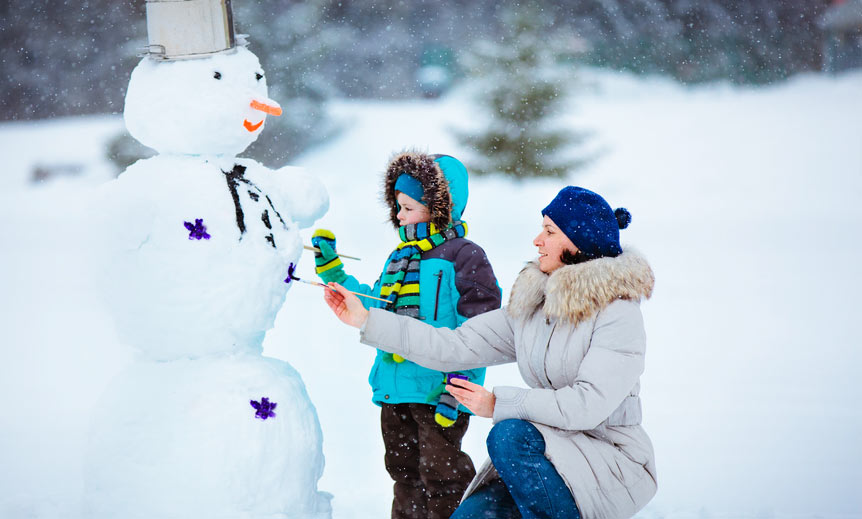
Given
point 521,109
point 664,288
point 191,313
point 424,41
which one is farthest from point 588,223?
point 424,41

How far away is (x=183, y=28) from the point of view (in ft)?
8.14

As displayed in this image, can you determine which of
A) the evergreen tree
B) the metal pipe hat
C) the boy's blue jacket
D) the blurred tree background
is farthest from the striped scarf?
the blurred tree background

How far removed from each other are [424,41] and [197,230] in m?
10.3

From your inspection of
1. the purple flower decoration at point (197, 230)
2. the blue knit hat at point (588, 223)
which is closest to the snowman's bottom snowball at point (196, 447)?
the purple flower decoration at point (197, 230)

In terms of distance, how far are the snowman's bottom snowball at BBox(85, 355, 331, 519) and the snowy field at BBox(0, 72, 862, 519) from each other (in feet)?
1.56

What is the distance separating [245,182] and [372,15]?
10096 mm

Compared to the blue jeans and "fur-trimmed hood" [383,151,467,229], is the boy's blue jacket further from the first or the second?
the blue jeans

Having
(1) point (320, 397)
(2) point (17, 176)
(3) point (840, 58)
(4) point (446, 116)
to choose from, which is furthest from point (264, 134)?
(3) point (840, 58)

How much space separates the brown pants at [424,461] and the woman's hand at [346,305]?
433 millimetres

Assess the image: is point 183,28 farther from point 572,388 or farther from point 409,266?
point 572,388

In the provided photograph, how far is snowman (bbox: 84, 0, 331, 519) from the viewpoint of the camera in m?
2.44

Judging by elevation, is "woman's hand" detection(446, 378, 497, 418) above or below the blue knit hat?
below

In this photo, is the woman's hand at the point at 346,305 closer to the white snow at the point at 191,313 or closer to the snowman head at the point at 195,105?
the white snow at the point at 191,313

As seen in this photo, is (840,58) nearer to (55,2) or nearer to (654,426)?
(654,426)
